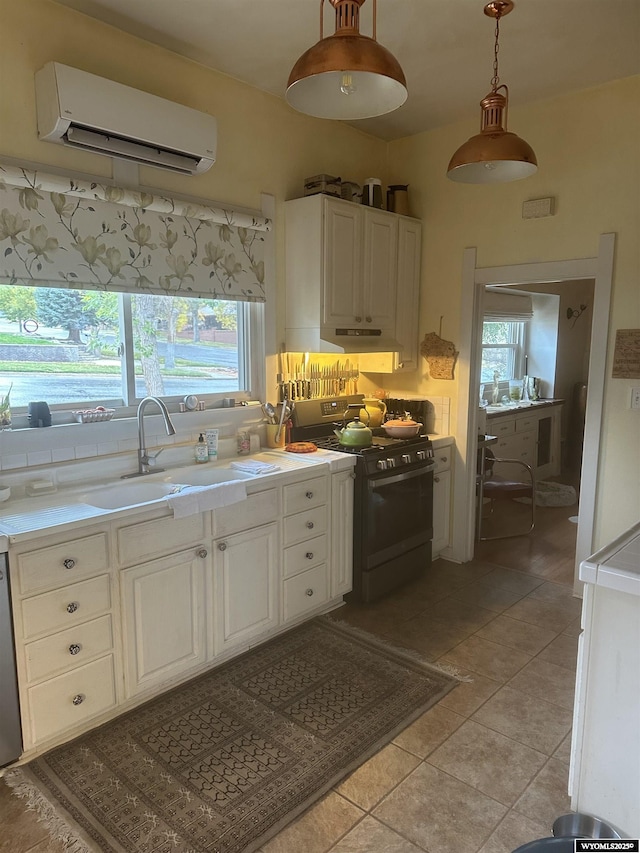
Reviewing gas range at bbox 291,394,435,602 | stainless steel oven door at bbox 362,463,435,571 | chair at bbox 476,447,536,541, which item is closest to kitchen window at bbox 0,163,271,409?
gas range at bbox 291,394,435,602

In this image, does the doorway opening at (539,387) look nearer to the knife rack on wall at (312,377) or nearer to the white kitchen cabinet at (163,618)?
the knife rack on wall at (312,377)

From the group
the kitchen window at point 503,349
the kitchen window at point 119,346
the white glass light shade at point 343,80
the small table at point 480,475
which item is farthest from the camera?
the kitchen window at point 503,349

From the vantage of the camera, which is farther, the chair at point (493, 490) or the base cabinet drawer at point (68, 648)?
the chair at point (493, 490)

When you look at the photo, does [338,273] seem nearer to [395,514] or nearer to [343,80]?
[395,514]

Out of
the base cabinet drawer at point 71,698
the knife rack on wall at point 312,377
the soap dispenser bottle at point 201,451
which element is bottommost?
the base cabinet drawer at point 71,698

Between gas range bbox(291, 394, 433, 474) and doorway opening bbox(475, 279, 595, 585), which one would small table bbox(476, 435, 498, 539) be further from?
gas range bbox(291, 394, 433, 474)

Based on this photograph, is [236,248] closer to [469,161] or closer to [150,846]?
[469,161]

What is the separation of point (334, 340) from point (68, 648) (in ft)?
6.95

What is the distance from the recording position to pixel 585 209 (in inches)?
131

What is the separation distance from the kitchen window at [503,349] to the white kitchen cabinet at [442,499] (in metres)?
2.19

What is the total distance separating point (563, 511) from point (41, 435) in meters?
4.41

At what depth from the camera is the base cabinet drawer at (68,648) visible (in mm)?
2072

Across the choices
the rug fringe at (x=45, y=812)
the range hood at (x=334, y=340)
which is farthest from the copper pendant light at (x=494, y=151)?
the rug fringe at (x=45, y=812)

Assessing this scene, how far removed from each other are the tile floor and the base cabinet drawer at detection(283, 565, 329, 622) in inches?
7.8
